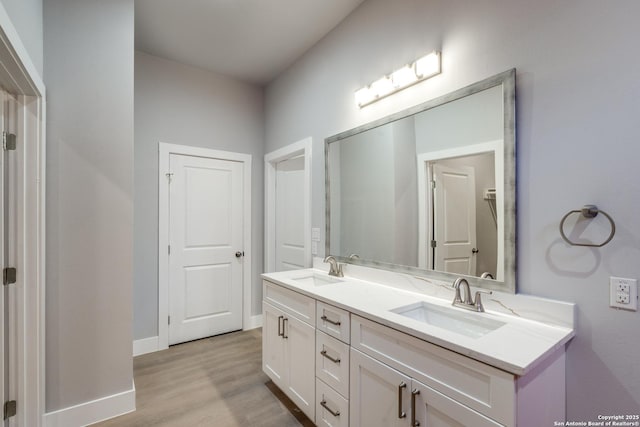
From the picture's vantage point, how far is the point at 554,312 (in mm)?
1239

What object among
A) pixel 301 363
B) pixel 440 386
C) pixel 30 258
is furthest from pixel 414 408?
pixel 30 258

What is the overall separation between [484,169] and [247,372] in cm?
234

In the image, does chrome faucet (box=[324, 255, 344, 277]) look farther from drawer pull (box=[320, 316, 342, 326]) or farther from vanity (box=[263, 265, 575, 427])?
drawer pull (box=[320, 316, 342, 326])

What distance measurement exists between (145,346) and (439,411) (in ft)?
9.24

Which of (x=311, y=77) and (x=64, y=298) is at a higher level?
(x=311, y=77)

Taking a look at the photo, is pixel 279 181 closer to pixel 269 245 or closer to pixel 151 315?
pixel 269 245

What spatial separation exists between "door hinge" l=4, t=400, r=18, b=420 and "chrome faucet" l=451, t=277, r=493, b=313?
242 cm

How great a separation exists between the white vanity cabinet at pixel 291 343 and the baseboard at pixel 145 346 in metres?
1.35

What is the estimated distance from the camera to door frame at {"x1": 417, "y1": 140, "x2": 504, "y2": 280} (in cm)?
142

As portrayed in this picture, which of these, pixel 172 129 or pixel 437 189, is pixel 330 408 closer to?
pixel 437 189

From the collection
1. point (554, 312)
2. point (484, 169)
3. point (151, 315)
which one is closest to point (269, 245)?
point (151, 315)

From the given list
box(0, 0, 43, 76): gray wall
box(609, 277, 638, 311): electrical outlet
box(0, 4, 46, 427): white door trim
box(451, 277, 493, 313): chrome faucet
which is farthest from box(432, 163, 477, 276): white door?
box(0, 4, 46, 427): white door trim

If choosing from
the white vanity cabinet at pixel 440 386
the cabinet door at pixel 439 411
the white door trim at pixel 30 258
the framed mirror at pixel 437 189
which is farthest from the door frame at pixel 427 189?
the white door trim at pixel 30 258

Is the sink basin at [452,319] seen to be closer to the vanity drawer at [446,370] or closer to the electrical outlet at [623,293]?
the vanity drawer at [446,370]
